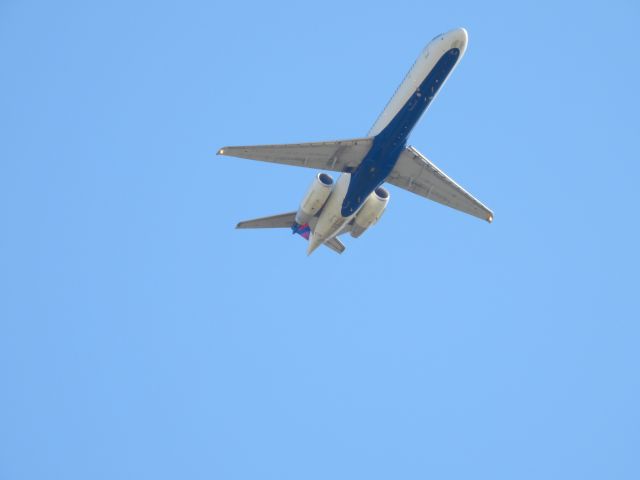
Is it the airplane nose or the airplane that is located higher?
the airplane nose

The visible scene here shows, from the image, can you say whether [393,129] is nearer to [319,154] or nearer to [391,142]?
[391,142]

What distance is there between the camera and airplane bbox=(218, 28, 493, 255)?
123 ft

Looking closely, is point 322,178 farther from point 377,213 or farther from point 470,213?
point 470,213

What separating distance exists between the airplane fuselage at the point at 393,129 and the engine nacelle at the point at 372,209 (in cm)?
54

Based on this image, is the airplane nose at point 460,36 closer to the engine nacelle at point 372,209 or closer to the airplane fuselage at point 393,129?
the airplane fuselage at point 393,129

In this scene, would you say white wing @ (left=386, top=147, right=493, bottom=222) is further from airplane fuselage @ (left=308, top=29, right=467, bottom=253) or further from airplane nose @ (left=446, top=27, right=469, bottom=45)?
airplane nose @ (left=446, top=27, right=469, bottom=45)

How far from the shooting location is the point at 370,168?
39.5 metres

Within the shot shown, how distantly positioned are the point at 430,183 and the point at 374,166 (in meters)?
3.82

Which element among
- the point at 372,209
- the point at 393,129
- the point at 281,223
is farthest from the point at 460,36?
the point at 281,223

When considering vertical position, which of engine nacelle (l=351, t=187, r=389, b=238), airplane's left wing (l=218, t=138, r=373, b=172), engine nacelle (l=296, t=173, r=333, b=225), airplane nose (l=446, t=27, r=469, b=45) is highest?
airplane nose (l=446, t=27, r=469, b=45)

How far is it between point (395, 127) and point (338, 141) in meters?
2.47

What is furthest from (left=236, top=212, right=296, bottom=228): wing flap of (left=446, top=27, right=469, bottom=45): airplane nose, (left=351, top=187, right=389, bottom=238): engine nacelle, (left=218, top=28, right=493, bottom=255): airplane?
(left=446, top=27, right=469, bottom=45): airplane nose

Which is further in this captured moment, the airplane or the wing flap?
the wing flap

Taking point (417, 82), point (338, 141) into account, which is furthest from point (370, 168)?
point (417, 82)
